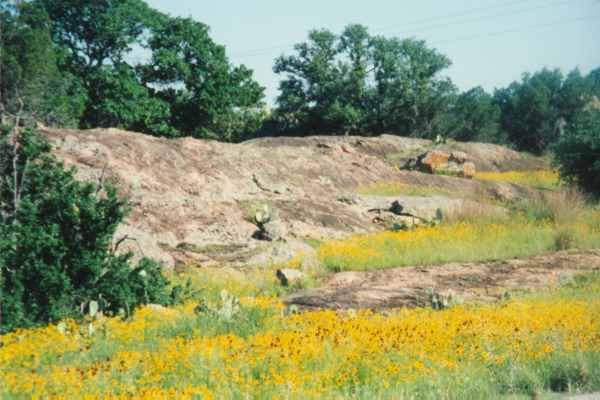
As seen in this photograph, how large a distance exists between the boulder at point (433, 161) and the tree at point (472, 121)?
77.2 ft

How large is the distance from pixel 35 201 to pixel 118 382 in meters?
5.16

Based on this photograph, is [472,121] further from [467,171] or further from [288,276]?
[288,276]

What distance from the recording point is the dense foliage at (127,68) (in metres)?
32.3

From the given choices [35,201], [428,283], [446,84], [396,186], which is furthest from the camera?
[446,84]

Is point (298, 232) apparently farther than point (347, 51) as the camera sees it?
No

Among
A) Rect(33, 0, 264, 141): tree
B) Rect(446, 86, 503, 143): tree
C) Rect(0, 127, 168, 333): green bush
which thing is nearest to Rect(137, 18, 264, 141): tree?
Rect(33, 0, 264, 141): tree

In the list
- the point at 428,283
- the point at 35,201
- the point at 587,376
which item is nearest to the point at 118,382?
the point at 587,376

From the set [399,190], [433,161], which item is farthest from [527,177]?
[399,190]

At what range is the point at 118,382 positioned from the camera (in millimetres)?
4949

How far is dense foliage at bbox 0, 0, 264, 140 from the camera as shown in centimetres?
3234

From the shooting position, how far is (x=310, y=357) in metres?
5.39

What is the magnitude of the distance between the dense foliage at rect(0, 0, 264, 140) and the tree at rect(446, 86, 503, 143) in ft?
65.2

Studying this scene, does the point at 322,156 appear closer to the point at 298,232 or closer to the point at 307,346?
the point at 298,232

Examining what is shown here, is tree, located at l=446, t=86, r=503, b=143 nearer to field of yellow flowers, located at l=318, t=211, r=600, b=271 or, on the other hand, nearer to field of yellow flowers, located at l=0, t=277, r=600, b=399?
field of yellow flowers, located at l=318, t=211, r=600, b=271
